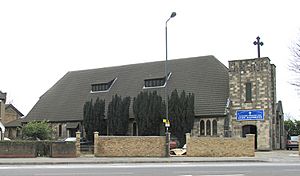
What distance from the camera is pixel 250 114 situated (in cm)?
4091

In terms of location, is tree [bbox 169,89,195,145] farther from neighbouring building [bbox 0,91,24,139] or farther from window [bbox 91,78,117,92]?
neighbouring building [bbox 0,91,24,139]

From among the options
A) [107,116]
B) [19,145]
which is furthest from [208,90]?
[19,145]

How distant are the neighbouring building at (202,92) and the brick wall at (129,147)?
9.76 meters

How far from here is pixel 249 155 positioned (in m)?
30.6

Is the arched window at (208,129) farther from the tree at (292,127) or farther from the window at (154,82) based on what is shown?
the tree at (292,127)

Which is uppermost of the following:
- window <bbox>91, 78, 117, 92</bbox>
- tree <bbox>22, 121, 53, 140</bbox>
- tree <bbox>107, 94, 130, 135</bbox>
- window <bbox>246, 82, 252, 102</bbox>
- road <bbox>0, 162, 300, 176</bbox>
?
window <bbox>91, 78, 117, 92</bbox>

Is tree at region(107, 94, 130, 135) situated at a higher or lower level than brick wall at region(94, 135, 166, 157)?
higher

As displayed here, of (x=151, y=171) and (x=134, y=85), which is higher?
(x=134, y=85)

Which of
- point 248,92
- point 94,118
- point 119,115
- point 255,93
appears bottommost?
point 94,118

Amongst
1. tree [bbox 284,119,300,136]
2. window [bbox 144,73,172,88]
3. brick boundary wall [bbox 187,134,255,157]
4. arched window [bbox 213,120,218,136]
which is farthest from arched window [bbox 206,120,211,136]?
tree [bbox 284,119,300,136]

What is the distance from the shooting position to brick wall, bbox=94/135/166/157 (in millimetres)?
30203

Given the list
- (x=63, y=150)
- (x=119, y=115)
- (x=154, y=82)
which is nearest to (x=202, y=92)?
(x=154, y=82)

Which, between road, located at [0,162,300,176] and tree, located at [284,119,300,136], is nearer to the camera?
road, located at [0,162,300,176]

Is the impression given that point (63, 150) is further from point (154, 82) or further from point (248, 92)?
point (154, 82)
